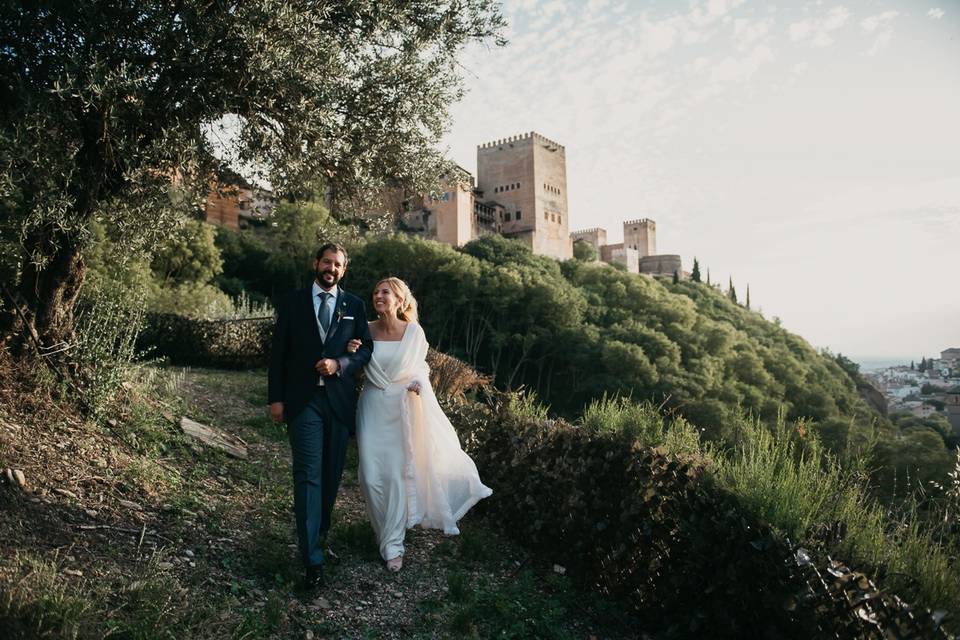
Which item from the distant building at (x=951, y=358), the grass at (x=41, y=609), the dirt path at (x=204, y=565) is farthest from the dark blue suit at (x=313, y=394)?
the distant building at (x=951, y=358)

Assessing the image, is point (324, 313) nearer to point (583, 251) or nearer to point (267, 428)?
point (267, 428)

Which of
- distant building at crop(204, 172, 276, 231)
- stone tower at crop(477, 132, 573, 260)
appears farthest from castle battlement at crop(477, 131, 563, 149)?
distant building at crop(204, 172, 276, 231)

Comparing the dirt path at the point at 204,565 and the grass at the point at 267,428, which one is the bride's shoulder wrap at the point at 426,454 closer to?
the dirt path at the point at 204,565

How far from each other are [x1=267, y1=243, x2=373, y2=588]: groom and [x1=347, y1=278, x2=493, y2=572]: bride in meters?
0.18

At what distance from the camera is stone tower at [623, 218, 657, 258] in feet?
314

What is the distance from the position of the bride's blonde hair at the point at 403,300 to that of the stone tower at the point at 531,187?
62.2 metres

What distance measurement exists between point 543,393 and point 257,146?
121ft

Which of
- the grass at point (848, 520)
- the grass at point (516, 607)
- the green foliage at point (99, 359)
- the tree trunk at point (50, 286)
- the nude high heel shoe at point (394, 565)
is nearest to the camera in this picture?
the grass at point (848, 520)

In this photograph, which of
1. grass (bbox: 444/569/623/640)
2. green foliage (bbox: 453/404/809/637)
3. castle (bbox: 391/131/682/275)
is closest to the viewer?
green foliage (bbox: 453/404/809/637)

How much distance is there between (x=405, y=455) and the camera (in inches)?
172

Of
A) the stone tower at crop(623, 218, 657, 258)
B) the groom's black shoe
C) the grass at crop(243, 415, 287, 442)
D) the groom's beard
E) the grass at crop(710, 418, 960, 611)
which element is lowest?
the groom's black shoe

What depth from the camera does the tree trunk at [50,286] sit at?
5117 millimetres

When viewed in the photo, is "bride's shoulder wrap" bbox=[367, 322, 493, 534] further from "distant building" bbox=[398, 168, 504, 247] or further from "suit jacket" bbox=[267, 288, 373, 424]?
"distant building" bbox=[398, 168, 504, 247]

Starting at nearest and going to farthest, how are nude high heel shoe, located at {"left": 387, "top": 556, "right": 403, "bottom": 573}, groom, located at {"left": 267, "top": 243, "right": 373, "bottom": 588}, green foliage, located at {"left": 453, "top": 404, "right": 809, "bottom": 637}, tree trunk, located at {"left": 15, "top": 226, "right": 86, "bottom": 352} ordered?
green foliage, located at {"left": 453, "top": 404, "right": 809, "bottom": 637} < groom, located at {"left": 267, "top": 243, "right": 373, "bottom": 588} < nude high heel shoe, located at {"left": 387, "top": 556, "right": 403, "bottom": 573} < tree trunk, located at {"left": 15, "top": 226, "right": 86, "bottom": 352}
